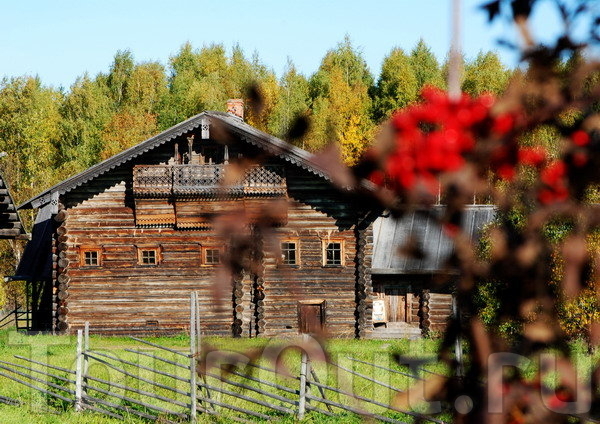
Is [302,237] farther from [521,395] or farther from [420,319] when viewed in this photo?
[521,395]

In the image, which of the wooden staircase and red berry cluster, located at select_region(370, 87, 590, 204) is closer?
red berry cluster, located at select_region(370, 87, 590, 204)

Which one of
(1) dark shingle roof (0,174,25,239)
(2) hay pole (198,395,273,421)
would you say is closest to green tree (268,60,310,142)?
(1) dark shingle roof (0,174,25,239)

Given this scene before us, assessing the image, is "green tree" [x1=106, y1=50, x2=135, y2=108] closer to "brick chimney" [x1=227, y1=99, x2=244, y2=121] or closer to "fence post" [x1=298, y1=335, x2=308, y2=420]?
"brick chimney" [x1=227, y1=99, x2=244, y2=121]

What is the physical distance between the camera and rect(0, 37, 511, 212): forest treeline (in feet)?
152

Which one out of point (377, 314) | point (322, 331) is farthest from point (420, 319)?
point (322, 331)

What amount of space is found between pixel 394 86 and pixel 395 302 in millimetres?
31933

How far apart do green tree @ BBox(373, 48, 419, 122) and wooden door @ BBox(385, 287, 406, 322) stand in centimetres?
2808

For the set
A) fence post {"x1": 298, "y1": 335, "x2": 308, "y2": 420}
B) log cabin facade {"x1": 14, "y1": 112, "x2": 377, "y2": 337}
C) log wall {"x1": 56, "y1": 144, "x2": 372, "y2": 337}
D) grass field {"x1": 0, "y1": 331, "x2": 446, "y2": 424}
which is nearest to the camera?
fence post {"x1": 298, "y1": 335, "x2": 308, "y2": 420}

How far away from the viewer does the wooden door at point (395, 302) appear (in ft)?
84.0

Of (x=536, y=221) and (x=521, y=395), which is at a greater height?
(x=536, y=221)

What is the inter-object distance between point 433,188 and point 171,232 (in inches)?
900

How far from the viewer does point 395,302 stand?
25.7 metres

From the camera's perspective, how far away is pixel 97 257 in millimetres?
24094

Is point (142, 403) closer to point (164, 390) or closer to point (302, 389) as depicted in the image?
point (164, 390)
